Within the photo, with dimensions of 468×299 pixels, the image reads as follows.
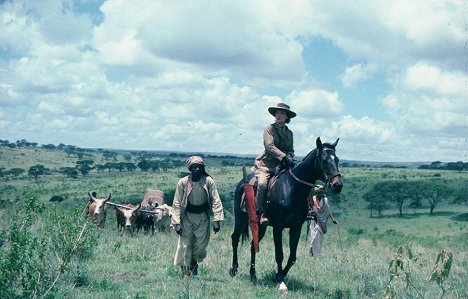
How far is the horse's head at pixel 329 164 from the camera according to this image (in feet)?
25.9

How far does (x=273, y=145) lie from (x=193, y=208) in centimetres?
200

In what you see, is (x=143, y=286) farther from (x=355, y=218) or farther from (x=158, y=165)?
(x=158, y=165)

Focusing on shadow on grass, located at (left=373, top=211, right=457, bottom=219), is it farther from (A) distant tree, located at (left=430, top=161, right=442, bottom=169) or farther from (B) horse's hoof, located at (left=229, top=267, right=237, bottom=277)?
(A) distant tree, located at (left=430, top=161, right=442, bottom=169)

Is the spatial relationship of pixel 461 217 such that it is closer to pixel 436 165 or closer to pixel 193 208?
pixel 193 208

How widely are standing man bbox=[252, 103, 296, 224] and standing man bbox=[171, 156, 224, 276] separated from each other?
857mm

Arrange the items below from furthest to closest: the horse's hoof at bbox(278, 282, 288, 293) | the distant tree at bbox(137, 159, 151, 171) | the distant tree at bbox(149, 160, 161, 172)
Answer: the distant tree at bbox(149, 160, 161, 172), the distant tree at bbox(137, 159, 151, 171), the horse's hoof at bbox(278, 282, 288, 293)

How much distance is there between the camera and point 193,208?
9477 mm

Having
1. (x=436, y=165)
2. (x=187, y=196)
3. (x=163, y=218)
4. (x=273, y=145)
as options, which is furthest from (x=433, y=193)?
(x=436, y=165)

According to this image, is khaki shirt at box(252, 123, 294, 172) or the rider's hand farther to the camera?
khaki shirt at box(252, 123, 294, 172)

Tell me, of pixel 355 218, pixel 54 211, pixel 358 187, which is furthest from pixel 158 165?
pixel 54 211

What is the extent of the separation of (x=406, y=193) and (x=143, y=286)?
6714cm

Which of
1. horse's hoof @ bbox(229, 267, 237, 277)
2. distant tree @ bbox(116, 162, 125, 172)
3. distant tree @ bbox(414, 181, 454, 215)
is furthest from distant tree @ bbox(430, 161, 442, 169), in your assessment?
horse's hoof @ bbox(229, 267, 237, 277)

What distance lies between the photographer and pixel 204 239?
9.54 m

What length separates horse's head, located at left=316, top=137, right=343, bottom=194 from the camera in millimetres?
7898
